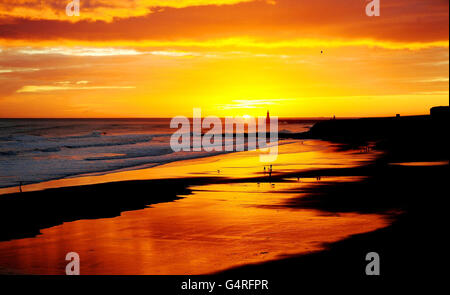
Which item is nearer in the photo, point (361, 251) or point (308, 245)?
point (361, 251)

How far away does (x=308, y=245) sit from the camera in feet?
37.6

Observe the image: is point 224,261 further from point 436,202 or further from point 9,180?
point 9,180

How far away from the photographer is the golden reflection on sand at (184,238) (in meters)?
10.4

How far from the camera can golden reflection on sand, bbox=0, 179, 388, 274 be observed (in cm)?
1036

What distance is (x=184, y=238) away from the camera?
41.2 ft

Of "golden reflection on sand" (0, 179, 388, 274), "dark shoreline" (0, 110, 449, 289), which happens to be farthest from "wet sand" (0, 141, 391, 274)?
"dark shoreline" (0, 110, 449, 289)

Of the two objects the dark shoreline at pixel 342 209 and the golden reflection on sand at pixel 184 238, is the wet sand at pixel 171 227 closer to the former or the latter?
the golden reflection on sand at pixel 184 238

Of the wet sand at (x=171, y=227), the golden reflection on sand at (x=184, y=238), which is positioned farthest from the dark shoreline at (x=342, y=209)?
the golden reflection on sand at (x=184, y=238)

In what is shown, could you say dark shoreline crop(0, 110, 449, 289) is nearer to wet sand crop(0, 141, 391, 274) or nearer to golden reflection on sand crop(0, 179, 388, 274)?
wet sand crop(0, 141, 391, 274)

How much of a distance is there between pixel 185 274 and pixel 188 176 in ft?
59.1

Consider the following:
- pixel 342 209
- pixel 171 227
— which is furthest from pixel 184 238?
pixel 342 209

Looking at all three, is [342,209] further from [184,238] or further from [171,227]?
[184,238]
